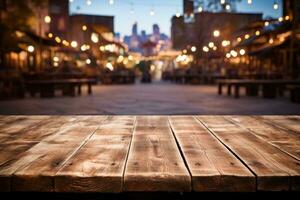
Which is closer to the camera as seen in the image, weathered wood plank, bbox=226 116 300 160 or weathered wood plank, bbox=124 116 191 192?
weathered wood plank, bbox=124 116 191 192

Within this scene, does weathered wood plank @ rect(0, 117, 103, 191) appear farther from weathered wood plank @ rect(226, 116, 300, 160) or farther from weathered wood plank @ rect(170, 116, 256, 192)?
weathered wood plank @ rect(226, 116, 300, 160)

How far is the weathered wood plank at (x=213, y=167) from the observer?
1.27 m

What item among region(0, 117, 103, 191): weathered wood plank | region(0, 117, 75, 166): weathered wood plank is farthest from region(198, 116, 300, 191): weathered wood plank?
region(0, 117, 75, 166): weathered wood plank

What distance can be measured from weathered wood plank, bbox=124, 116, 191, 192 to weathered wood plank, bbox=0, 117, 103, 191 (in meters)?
0.31

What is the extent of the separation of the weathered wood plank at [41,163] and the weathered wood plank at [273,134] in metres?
1.12

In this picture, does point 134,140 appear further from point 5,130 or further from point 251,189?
point 5,130

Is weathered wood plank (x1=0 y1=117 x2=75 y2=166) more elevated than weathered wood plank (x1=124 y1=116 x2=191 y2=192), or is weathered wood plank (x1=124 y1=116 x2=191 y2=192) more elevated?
weathered wood plank (x1=0 y1=117 x2=75 y2=166)

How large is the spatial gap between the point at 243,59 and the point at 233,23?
50.7 feet

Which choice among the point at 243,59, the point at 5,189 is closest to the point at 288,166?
the point at 5,189

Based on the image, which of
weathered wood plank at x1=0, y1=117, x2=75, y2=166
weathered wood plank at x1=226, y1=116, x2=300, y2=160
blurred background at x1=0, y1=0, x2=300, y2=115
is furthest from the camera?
blurred background at x1=0, y1=0, x2=300, y2=115

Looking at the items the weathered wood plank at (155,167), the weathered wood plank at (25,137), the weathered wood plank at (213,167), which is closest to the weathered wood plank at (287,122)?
the weathered wood plank at (213,167)

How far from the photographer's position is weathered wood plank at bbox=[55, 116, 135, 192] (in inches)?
50.1

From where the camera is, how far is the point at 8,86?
1160cm

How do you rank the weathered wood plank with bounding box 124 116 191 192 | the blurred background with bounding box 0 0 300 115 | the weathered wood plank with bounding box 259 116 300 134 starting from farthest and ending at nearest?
the blurred background with bounding box 0 0 300 115, the weathered wood plank with bounding box 259 116 300 134, the weathered wood plank with bounding box 124 116 191 192
